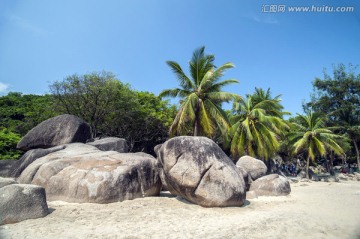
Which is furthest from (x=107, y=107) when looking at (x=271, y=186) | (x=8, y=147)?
(x=271, y=186)

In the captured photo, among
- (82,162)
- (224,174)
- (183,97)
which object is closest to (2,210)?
(82,162)

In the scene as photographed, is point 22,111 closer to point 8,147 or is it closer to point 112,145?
point 8,147

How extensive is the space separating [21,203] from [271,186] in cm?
1184

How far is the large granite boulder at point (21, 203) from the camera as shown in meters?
6.76

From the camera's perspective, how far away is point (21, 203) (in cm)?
698

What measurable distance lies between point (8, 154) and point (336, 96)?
38.1 m

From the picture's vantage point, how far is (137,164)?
404 inches

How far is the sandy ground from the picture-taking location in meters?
6.33

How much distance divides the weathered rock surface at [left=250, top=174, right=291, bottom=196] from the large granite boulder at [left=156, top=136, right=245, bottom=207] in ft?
15.3

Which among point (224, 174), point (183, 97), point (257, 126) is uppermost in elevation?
point (183, 97)

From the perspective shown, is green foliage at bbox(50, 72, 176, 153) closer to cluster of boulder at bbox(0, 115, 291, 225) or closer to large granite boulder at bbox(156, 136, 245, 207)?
cluster of boulder at bbox(0, 115, 291, 225)

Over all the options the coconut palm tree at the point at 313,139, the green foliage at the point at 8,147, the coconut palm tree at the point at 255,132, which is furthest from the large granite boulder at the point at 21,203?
the coconut palm tree at the point at 313,139

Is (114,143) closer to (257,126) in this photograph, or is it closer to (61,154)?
(61,154)

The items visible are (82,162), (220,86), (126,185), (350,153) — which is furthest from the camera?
(350,153)
